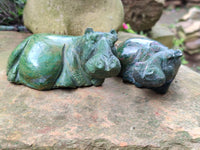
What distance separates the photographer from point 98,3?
275cm

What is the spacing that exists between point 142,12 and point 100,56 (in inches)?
120

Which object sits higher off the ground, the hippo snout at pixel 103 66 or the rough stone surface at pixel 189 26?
the hippo snout at pixel 103 66

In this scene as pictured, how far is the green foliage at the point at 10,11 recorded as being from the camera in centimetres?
320

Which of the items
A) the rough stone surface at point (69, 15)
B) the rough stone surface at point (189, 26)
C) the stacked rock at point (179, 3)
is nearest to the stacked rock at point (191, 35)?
the rough stone surface at point (189, 26)

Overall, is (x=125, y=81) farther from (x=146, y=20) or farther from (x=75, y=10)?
(x=146, y=20)

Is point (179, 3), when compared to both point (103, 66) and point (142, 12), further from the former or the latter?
point (103, 66)

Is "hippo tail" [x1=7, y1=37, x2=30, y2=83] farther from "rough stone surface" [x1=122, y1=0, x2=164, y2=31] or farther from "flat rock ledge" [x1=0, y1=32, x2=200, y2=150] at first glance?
"rough stone surface" [x1=122, y1=0, x2=164, y2=31]

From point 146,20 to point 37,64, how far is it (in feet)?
10.6

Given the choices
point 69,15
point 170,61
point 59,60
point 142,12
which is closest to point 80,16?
point 69,15

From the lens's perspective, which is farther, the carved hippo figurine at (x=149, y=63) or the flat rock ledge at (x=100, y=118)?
the carved hippo figurine at (x=149, y=63)

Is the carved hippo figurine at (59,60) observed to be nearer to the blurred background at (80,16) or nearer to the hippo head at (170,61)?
the hippo head at (170,61)

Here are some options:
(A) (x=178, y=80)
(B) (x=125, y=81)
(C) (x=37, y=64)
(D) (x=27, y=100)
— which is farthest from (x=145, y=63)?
(D) (x=27, y=100)

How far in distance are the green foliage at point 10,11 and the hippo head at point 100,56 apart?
205 cm

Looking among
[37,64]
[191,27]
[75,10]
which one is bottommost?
[191,27]
